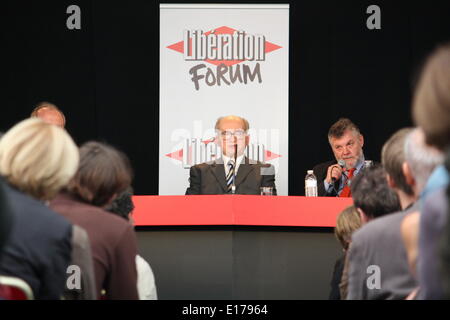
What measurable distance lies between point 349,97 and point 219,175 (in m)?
1.98

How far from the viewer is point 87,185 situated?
2777 mm

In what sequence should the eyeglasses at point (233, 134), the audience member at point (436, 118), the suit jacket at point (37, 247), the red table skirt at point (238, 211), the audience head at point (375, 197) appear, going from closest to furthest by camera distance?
the audience member at point (436, 118), the suit jacket at point (37, 247), the audience head at point (375, 197), the red table skirt at point (238, 211), the eyeglasses at point (233, 134)

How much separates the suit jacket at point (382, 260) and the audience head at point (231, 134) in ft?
11.2

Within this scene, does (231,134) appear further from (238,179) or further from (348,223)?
(348,223)

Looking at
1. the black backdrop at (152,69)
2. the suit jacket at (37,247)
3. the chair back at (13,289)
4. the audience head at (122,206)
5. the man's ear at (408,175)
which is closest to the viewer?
the chair back at (13,289)

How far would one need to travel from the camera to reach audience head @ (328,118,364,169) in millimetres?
6148

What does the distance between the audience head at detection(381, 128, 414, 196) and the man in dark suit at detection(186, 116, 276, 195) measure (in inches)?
Answer: 125

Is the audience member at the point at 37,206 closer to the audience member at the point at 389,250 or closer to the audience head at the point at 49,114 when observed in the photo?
the audience member at the point at 389,250

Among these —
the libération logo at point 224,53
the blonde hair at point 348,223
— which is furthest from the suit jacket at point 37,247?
the libération logo at point 224,53

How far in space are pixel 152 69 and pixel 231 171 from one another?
1925 millimetres

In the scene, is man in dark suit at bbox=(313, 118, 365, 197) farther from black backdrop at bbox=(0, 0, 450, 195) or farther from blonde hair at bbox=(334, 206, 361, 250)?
blonde hair at bbox=(334, 206, 361, 250)

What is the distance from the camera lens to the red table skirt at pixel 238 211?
15.8 ft

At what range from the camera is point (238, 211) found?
15.9 ft

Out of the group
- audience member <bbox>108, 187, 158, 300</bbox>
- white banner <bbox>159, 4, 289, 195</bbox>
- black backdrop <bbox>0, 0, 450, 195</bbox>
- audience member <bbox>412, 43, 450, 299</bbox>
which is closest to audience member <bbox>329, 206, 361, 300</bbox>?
audience member <bbox>108, 187, 158, 300</bbox>
